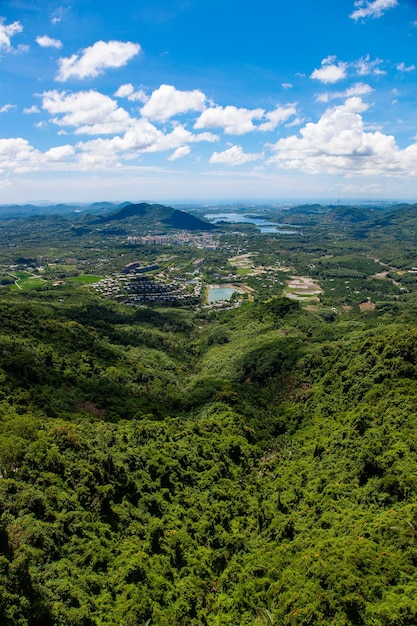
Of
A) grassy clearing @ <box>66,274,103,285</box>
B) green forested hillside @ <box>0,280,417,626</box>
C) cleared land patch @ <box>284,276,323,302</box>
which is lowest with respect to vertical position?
green forested hillside @ <box>0,280,417,626</box>

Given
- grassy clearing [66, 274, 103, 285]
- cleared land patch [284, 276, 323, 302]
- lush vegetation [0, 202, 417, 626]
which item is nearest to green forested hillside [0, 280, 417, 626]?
lush vegetation [0, 202, 417, 626]

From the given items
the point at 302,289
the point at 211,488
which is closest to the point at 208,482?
the point at 211,488

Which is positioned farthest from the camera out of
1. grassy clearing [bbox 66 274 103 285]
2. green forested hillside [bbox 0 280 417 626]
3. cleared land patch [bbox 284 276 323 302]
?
grassy clearing [bbox 66 274 103 285]

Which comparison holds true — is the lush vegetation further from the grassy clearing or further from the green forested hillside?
the grassy clearing

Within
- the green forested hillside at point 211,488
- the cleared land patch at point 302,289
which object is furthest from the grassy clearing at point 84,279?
the green forested hillside at point 211,488

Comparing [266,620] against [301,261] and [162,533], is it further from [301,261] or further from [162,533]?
[301,261]

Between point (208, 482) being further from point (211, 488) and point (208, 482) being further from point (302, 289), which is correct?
point (302, 289)
